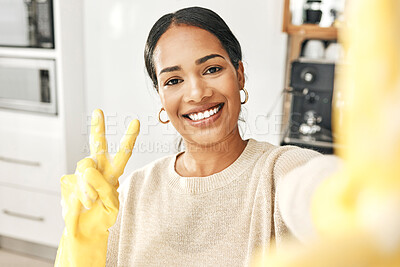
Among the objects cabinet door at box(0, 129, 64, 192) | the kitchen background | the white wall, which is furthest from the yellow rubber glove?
cabinet door at box(0, 129, 64, 192)

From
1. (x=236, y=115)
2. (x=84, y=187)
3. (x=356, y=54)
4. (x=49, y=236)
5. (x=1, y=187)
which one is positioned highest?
(x=356, y=54)

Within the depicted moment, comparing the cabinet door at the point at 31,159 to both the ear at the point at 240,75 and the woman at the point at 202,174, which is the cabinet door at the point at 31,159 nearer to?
the woman at the point at 202,174

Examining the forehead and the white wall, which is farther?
the white wall

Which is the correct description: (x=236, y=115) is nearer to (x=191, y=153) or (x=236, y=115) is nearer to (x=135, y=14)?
(x=191, y=153)

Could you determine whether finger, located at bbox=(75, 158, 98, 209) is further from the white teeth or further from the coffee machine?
the coffee machine

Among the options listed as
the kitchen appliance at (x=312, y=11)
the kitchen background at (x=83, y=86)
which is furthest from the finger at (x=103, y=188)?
the kitchen appliance at (x=312, y=11)

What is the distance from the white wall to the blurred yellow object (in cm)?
120

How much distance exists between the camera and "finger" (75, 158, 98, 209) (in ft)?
2.27

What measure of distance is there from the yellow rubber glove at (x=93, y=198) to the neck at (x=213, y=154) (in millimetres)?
197

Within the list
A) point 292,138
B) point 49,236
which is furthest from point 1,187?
point 292,138

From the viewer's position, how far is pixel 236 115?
809mm

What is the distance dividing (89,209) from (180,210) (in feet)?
0.64

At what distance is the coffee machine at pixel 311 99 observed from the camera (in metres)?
1.69

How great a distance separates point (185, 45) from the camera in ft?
2.43
